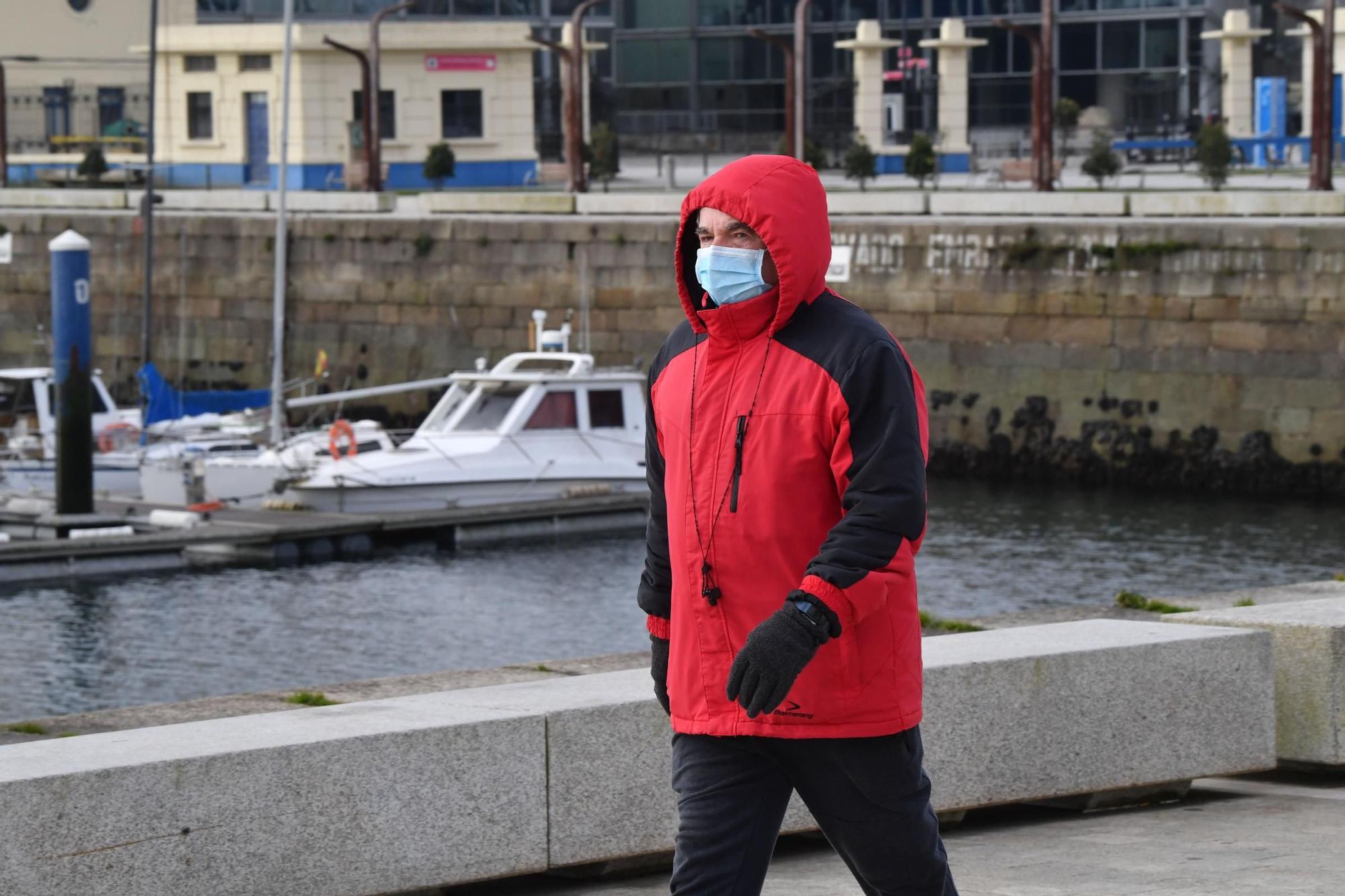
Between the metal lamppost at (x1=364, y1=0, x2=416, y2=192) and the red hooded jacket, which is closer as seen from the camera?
the red hooded jacket

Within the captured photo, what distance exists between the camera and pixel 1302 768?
6.84m

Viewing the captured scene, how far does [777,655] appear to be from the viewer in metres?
3.83

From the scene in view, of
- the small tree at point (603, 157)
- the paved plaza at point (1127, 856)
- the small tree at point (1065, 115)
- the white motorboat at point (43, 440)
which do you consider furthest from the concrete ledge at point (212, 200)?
the paved plaza at point (1127, 856)

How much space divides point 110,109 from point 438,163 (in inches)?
487

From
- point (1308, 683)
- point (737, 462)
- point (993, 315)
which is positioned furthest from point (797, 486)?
point (993, 315)

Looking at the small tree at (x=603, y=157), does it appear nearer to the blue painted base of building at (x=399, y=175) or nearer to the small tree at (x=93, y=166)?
the blue painted base of building at (x=399, y=175)

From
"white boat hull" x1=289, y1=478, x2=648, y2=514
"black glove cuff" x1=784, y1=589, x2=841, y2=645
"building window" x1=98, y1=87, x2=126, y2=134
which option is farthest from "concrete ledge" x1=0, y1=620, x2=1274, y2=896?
"building window" x1=98, y1=87, x2=126, y2=134

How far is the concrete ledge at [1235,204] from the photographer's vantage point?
89.7 ft

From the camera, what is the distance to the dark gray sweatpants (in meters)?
4.01

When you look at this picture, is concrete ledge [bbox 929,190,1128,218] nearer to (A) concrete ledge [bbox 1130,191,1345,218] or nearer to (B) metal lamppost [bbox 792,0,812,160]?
(A) concrete ledge [bbox 1130,191,1345,218]

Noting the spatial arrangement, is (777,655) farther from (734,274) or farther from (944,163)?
(944,163)

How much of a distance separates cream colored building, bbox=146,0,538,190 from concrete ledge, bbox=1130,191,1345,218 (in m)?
16.1

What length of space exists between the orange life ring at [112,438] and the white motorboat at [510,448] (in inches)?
117

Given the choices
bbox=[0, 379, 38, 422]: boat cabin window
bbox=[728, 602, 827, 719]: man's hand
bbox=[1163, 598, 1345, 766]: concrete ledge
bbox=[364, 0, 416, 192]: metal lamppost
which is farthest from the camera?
bbox=[364, 0, 416, 192]: metal lamppost
